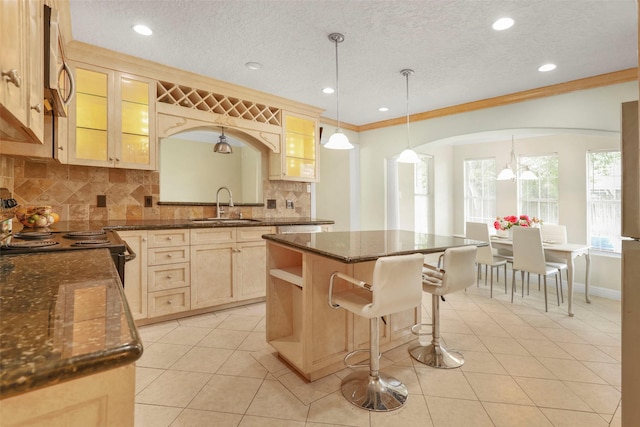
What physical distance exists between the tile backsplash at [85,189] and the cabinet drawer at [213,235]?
649 mm

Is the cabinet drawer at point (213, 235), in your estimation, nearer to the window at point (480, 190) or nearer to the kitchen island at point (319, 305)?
the kitchen island at point (319, 305)

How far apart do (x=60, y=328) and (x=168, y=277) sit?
8.67ft

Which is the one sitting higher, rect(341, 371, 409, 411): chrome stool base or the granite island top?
the granite island top

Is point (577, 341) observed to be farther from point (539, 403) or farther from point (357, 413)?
point (357, 413)

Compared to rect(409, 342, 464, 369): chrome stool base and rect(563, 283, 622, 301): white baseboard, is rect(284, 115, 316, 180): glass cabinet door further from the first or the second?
rect(563, 283, 622, 301): white baseboard

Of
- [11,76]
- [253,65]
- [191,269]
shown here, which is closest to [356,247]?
[11,76]

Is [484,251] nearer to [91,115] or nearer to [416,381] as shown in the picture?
[416,381]

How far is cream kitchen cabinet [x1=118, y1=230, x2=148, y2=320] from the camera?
9.10 feet

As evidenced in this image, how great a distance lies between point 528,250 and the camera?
3615 millimetres

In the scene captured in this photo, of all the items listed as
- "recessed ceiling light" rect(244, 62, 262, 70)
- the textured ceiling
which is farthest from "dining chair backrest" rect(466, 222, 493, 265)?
"recessed ceiling light" rect(244, 62, 262, 70)

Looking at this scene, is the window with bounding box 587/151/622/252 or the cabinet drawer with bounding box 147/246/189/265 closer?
Result: the cabinet drawer with bounding box 147/246/189/265

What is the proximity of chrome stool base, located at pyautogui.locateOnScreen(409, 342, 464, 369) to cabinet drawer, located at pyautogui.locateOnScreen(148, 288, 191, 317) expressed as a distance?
6.99 feet

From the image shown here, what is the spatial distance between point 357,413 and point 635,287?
1390 millimetres

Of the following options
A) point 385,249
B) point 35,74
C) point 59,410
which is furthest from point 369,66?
point 59,410
